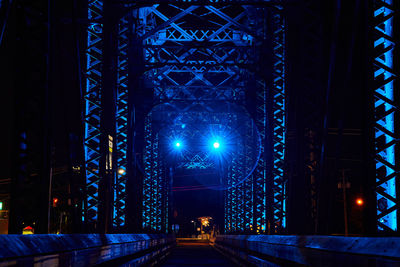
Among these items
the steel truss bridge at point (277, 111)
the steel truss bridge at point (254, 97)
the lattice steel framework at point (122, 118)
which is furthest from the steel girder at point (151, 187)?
the lattice steel framework at point (122, 118)

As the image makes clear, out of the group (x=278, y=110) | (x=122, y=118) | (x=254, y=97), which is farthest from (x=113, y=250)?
(x=254, y=97)

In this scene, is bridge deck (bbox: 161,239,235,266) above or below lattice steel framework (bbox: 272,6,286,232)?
below

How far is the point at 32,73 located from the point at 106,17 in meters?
7.72

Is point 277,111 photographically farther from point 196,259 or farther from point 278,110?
point 196,259

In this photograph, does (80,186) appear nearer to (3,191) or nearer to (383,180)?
(383,180)

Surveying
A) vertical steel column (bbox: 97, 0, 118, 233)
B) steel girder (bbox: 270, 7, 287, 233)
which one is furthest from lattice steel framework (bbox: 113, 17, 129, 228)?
steel girder (bbox: 270, 7, 287, 233)

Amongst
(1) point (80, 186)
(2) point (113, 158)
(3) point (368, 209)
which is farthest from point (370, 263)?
(2) point (113, 158)

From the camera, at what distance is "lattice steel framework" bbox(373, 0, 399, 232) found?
27.2 ft

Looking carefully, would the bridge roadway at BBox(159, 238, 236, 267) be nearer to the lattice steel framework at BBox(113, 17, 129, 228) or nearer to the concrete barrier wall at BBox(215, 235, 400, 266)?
the lattice steel framework at BBox(113, 17, 129, 228)

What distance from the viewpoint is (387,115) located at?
8.66 meters

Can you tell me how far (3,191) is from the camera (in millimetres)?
38469

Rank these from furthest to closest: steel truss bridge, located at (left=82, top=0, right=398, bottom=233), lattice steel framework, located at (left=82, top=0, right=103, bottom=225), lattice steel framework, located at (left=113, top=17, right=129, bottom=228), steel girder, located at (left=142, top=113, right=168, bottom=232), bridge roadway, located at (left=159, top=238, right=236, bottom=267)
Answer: steel girder, located at (left=142, top=113, right=168, bottom=232)
lattice steel framework, located at (left=113, top=17, right=129, bottom=228)
bridge roadway, located at (left=159, top=238, right=236, bottom=267)
lattice steel framework, located at (left=82, top=0, right=103, bottom=225)
steel truss bridge, located at (left=82, top=0, right=398, bottom=233)

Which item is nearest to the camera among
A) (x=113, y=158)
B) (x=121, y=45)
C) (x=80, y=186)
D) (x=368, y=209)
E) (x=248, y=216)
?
(x=368, y=209)

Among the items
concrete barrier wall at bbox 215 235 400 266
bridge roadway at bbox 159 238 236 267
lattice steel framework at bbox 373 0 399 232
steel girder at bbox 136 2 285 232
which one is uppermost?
steel girder at bbox 136 2 285 232
